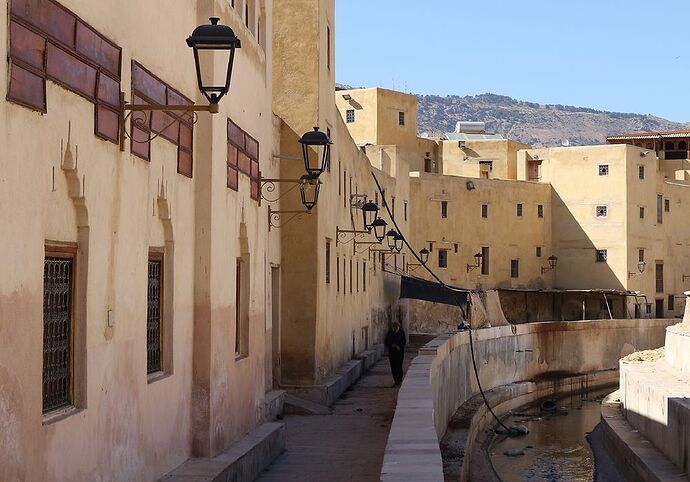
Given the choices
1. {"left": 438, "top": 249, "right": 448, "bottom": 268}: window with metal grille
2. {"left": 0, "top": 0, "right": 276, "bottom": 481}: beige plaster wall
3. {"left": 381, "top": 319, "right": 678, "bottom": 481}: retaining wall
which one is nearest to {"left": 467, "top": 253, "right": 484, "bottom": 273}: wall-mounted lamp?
{"left": 438, "top": 249, "right": 448, "bottom": 268}: window with metal grille

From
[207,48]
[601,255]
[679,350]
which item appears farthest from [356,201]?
[601,255]

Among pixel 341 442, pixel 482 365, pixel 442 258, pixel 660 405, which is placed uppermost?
pixel 442 258

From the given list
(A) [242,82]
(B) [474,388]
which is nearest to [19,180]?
(A) [242,82]

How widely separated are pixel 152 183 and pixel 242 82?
3879 mm

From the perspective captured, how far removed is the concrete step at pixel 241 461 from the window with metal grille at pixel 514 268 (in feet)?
124

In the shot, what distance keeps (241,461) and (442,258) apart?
37888 millimetres

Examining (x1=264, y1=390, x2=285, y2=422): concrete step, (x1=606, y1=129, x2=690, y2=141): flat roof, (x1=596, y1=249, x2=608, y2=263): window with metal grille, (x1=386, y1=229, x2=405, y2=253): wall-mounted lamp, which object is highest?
(x1=606, y1=129, x2=690, y2=141): flat roof

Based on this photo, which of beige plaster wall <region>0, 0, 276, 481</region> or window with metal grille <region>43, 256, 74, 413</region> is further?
window with metal grille <region>43, 256, 74, 413</region>

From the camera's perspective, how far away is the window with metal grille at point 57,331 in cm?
723

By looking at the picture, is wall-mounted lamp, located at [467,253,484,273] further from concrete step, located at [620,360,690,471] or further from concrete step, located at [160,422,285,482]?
concrete step, located at [160,422,285,482]

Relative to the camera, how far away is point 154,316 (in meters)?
9.84

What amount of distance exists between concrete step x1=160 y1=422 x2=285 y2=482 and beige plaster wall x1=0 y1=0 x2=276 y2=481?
0.14 m

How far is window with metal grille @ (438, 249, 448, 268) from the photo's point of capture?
1918 inches

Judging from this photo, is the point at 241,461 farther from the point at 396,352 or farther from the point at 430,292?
the point at 430,292
